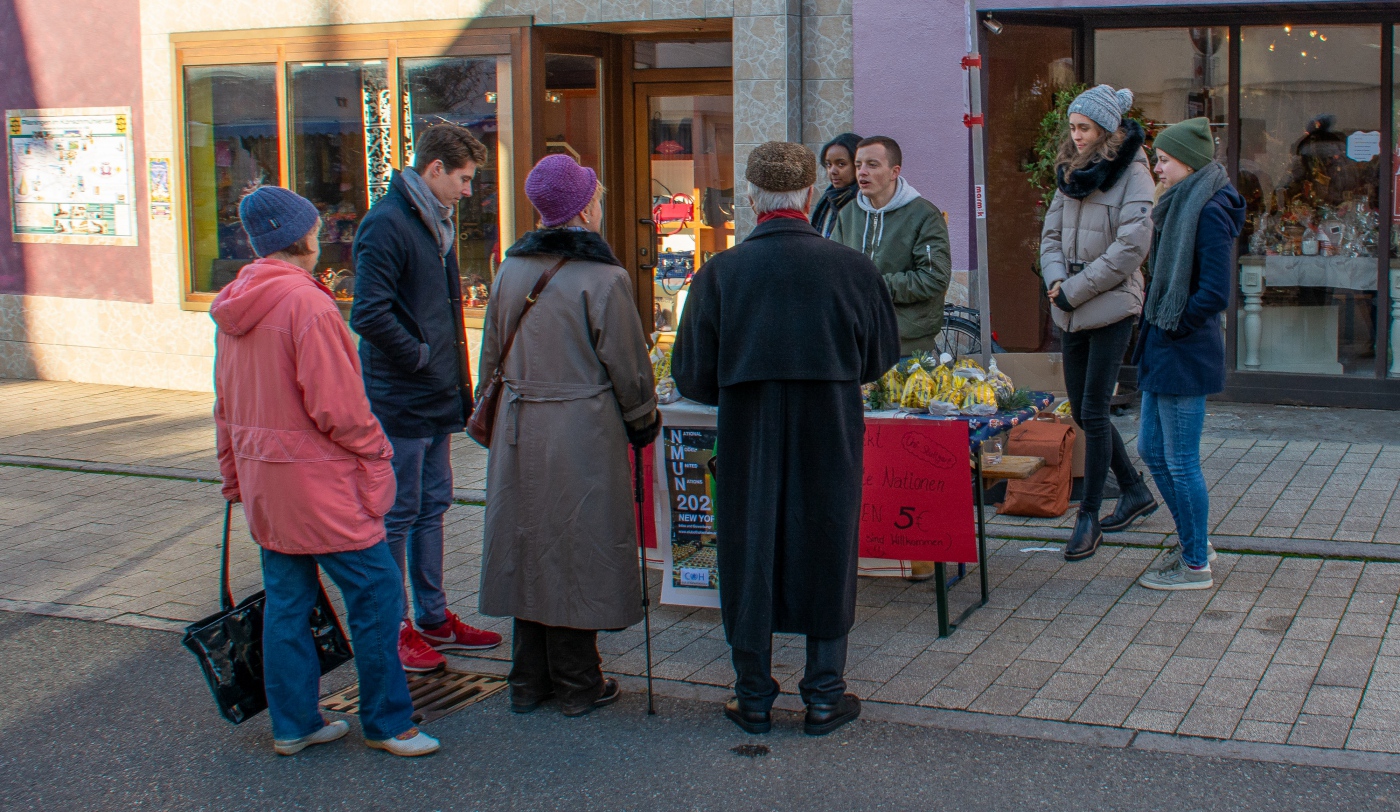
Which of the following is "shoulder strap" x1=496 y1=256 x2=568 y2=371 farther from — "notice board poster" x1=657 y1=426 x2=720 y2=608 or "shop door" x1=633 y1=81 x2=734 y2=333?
"shop door" x1=633 y1=81 x2=734 y2=333

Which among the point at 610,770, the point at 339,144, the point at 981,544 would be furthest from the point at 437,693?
the point at 339,144

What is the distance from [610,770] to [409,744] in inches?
25.6

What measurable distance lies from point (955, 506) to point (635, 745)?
1.49 m

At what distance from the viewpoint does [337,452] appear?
407 cm

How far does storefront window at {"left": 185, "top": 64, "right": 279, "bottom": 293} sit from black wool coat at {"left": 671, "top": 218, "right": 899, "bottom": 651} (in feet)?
25.0

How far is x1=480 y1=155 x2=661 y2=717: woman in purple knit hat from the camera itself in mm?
4414

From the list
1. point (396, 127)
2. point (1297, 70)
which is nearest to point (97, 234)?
point (396, 127)

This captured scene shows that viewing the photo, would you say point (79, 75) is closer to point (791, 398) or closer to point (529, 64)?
point (529, 64)

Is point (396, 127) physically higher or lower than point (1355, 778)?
higher

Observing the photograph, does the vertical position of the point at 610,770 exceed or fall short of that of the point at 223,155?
it falls short

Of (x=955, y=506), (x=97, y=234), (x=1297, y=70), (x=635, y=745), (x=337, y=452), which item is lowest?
(x=635, y=745)

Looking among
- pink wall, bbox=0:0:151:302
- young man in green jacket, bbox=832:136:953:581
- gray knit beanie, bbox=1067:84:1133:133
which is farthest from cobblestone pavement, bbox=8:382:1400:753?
pink wall, bbox=0:0:151:302

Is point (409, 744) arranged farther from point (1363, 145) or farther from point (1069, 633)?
point (1363, 145)

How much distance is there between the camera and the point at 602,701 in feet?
15.3
